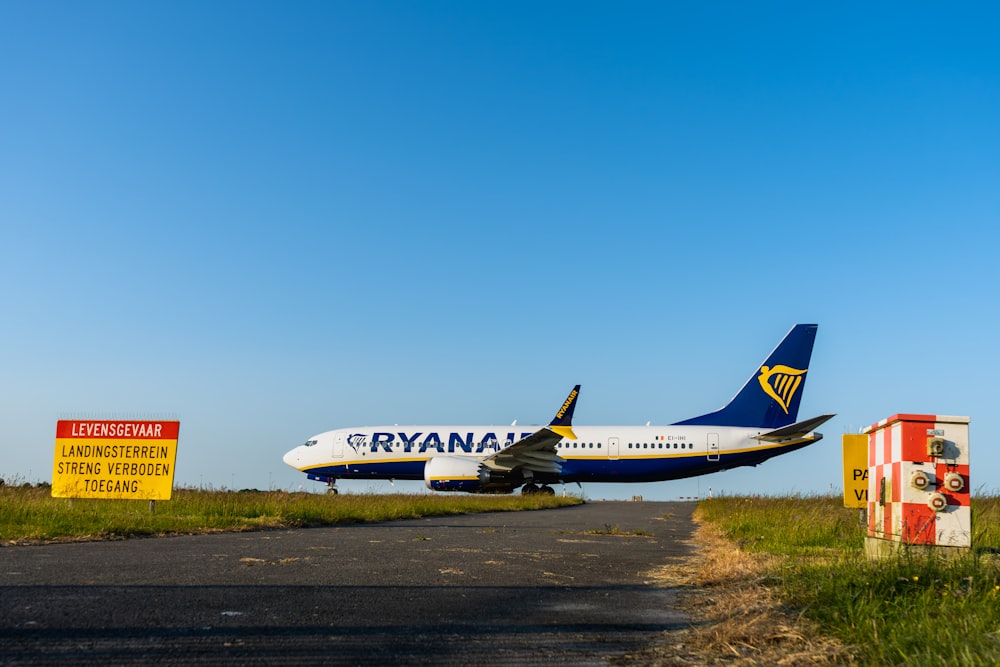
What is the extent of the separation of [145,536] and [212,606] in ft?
23.1

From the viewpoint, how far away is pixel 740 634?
4367mm

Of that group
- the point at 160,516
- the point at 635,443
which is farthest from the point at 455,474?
the point at 160,516

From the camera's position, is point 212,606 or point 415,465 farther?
point 415,465

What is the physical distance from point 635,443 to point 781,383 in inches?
258

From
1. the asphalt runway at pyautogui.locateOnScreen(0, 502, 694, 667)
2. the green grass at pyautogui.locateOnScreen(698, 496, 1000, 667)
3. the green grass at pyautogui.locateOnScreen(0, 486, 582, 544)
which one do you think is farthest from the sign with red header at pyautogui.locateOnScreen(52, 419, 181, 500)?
the green grass at pyautogui.locateOnScreen(698, 496, 1000, 667)

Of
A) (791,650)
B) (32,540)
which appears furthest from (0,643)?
(32,540)

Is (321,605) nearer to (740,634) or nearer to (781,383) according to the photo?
(740,634)

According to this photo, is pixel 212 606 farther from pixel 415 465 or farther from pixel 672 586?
pixel 415 465

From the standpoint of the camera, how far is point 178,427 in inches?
613

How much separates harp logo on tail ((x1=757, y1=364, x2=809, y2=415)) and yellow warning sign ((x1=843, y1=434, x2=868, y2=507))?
2454 centimetres

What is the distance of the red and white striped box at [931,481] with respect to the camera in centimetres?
600

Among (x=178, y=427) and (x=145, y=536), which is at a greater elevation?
(x=178, y=427)

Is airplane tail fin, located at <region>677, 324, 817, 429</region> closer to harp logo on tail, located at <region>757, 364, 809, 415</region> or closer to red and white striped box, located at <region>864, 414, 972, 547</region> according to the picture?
harp logo on tail, located at <region>757, 364, 809, 415</region>

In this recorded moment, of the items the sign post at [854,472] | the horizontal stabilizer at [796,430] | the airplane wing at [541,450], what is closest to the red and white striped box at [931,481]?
the sign post at [854,472]
